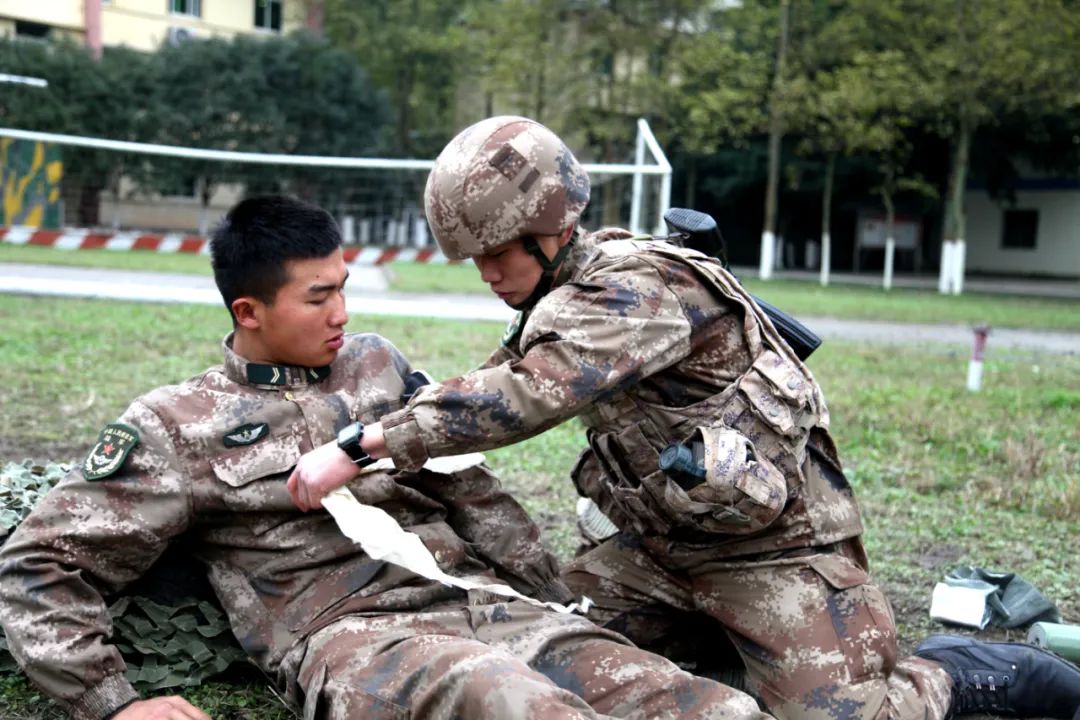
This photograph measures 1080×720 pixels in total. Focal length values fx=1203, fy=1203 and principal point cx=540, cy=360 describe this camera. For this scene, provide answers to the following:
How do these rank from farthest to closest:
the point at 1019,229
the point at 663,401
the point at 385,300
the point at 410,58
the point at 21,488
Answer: the point at 1019,229, the point at 410,58, the point at 385,300, the point at 21,488, the point at 663,401

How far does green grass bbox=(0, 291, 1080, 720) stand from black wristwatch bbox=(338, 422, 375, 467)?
2.65 ft

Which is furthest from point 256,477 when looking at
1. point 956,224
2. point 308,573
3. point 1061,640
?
point 956,224

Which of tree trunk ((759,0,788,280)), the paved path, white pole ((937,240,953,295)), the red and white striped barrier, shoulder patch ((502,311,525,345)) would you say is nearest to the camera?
shoulder patch ((502,311,525,345))

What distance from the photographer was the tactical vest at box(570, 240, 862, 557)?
9.61 feet

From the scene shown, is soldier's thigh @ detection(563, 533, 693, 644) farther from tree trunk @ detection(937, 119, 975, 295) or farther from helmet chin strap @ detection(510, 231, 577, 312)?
tree trunk @ detection(937, 119, 975, 295)

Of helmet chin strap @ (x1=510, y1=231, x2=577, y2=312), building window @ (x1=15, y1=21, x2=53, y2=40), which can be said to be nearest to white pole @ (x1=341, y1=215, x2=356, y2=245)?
helmet chin strap @ (x1=510, y1=231, x2=577, y2=312)

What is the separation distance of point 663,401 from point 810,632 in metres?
0.68

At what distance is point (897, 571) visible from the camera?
181 inches

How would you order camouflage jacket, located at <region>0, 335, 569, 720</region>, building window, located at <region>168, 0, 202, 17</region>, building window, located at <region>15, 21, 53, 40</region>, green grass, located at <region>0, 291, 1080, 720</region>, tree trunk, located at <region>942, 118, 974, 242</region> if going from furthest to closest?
building window, located at <region>168, 0, 202, 17</region> < building window, located at <region>15, 21, 53, 40</region> < tree trunk, located at <region>942, 118, 974, 242</region> < green grass, located at <region>0, 291, 1080, 720</region> < camouflage jacket, located at <region>0, 335, 569, 720</region>

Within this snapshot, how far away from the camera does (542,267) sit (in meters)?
3.03

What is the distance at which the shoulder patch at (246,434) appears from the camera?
2.93 meters

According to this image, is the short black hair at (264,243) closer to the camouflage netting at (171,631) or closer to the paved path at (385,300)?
the camouflage netting at (171,631)

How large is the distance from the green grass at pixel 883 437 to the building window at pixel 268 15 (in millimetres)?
31838

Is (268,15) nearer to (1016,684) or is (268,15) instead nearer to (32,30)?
(32,30)
